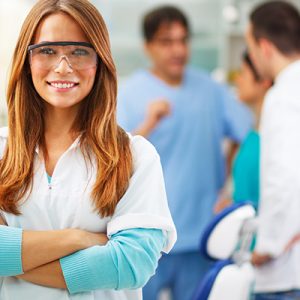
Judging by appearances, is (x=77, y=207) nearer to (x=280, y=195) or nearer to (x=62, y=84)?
(x=62, y=84)

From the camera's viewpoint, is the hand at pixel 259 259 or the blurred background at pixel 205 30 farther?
the blurred background at pixel 205 30

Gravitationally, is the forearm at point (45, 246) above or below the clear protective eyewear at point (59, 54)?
below

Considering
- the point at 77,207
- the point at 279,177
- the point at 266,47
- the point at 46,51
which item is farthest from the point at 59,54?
the point at 266,47

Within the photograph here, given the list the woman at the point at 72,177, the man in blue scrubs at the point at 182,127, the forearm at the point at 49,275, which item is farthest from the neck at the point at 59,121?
the man in blue scrubs at the point at 182,127

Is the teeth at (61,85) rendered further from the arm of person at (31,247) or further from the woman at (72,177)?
the arm of person at (31,247)

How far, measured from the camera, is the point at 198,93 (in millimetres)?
2311

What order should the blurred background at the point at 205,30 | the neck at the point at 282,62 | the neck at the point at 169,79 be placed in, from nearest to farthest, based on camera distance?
the neck at the point at 282,62
the neck at the point at 169,79
the blurred background at the point at 205,30

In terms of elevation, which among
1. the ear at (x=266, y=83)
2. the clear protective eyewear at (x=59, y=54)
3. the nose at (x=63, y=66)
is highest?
the clear protective eyewear at (x=59, y=54)

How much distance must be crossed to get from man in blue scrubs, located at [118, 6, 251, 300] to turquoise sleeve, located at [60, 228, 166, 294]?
42.8 inches

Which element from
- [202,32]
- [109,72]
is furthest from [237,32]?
[109,72]

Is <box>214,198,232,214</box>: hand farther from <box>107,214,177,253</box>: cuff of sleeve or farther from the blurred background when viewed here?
<box>107,214,177,253</box>: cuff of sleeve

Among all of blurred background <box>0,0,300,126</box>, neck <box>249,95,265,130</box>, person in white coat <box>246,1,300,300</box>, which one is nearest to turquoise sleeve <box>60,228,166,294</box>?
person in white coat <box>246,1,300,300</box>

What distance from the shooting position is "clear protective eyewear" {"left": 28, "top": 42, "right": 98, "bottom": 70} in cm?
94

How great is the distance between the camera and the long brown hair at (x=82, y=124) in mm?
948
